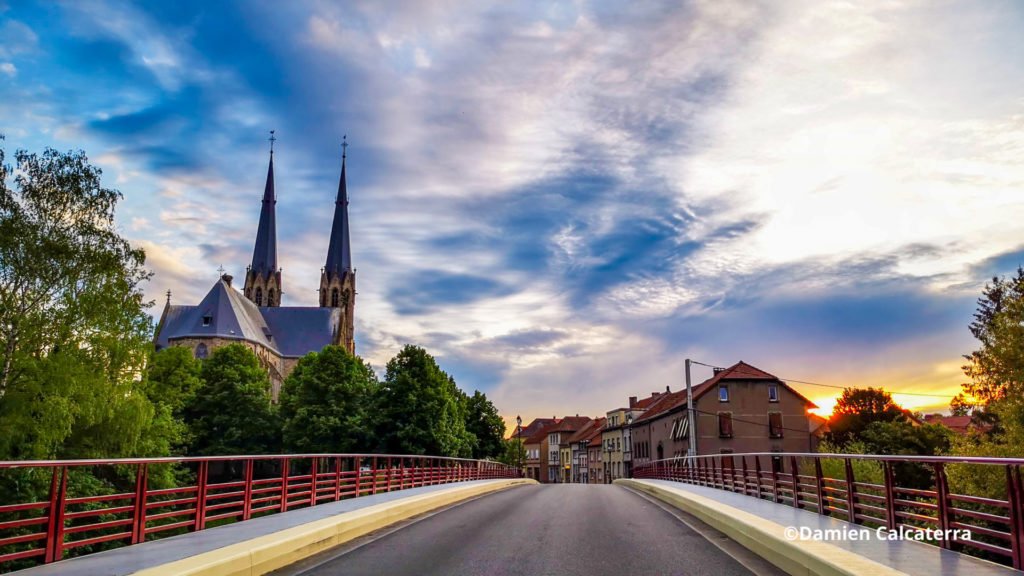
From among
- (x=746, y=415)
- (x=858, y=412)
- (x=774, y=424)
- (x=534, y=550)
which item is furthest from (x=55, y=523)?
(x=858, y=412)

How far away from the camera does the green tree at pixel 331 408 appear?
5850cm

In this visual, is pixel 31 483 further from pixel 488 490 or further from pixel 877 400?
pixel 877 400

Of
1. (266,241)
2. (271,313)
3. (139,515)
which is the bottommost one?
(139,515)

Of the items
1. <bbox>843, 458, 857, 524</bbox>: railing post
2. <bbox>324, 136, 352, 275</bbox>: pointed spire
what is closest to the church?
<bbox>324, 136, 352, 275</bbox>: pointed spire

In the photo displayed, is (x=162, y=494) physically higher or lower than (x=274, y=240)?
lower

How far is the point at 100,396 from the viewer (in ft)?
116

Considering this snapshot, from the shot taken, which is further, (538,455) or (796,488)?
(538,455)

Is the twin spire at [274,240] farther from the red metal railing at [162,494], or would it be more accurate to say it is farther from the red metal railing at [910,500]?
the red metal railing at [910,500]

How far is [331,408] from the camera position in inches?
2393

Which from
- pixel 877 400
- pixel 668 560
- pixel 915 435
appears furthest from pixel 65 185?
pixel 877 400

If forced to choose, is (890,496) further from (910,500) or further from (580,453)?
(580,453)

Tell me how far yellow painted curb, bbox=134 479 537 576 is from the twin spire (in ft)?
328

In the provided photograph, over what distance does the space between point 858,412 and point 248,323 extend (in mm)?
66280

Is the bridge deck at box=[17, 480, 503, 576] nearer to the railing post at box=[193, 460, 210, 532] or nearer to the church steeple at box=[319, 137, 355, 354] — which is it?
the railing post at box=[193, 460, 210, 532]
